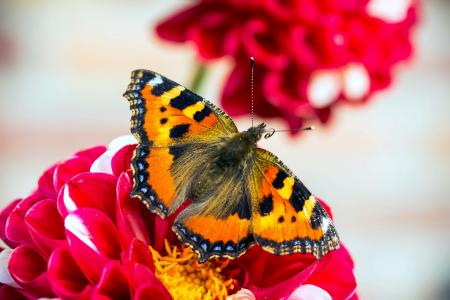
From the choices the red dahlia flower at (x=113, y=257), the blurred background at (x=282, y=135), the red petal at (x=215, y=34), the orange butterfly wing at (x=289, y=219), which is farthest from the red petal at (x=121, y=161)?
the blurred background at (x=282, y=135)

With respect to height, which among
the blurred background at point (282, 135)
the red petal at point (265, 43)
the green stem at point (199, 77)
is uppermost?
the red petal at point (265, 43)

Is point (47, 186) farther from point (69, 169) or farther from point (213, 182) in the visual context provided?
point (213, 182)

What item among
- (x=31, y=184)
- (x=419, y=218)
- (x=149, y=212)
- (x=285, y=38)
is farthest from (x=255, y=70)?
(x=419, y=218)

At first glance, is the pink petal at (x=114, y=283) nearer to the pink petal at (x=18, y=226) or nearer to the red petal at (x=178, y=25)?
the pink petal at (x=18, y=226)

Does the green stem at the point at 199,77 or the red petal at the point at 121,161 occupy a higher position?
the green stem at the point at 199,77

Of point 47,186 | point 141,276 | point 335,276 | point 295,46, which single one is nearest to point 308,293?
point 335,276

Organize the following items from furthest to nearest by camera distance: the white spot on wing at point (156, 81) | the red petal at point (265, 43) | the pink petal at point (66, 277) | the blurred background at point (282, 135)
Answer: the blurred background at point (282, 135) < the red petal at point (265, 43) < the white spot on wing at point (156, 81) < the pink petal at point (66, 277)

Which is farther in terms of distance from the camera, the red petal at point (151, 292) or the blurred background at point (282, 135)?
the blurred background at point (282, 135)

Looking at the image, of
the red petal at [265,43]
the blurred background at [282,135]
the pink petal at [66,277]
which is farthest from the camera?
the blurred background at [282,135]

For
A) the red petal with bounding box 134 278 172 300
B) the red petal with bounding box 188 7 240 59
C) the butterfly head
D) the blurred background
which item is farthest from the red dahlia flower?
the blurred background
